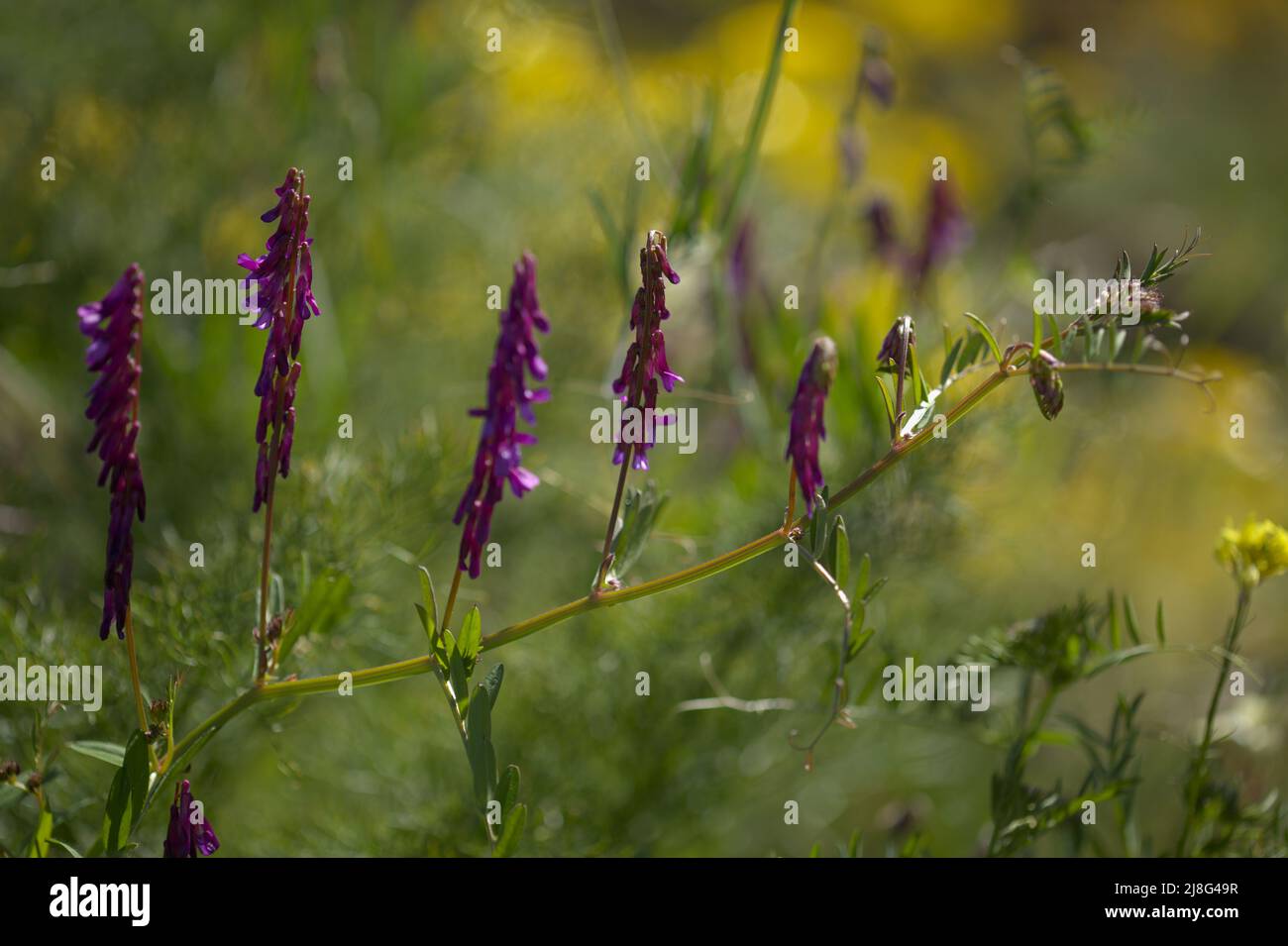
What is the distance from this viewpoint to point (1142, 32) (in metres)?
5.58

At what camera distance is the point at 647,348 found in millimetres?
764

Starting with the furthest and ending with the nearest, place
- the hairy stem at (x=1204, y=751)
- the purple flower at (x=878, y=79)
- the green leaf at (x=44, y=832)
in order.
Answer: the purple flower at (x=878, y=79)
the hairy stem at (x=1204, y=751)
the green leaf at (x=44, y=832)

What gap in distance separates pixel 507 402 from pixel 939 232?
104 centimetres

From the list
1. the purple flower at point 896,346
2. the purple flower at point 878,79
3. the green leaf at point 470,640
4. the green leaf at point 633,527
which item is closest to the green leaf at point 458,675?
the green leaf at point 470,640

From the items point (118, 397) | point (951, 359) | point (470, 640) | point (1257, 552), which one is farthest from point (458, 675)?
point (1257, 552)

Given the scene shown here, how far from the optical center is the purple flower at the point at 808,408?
29.6 inches

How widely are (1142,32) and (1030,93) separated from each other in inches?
190

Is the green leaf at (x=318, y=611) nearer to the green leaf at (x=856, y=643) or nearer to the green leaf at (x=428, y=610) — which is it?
the green leaf at (x=428, y=610)

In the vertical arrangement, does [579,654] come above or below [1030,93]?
below

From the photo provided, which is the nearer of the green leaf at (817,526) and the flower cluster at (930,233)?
the green leaf at (817,526)

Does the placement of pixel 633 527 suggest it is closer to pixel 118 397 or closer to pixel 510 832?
pixel 510 832

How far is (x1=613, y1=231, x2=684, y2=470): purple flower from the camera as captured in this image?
753mm
